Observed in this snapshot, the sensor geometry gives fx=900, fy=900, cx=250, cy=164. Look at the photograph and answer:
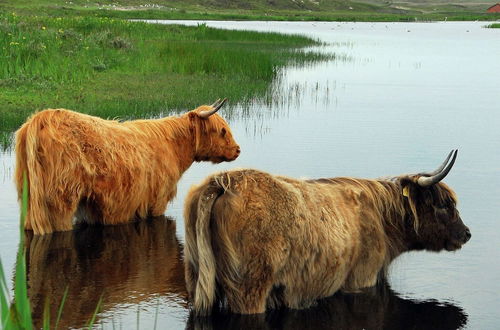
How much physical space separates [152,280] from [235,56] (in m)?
16.6

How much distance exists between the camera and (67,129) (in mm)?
7566

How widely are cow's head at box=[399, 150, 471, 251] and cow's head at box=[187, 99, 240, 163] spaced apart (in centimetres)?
268

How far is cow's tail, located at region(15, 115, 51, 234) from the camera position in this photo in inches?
289

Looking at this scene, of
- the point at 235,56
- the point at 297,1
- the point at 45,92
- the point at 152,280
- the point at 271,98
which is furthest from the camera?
the point at 297,1

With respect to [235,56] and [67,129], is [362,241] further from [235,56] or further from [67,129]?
[235,56]

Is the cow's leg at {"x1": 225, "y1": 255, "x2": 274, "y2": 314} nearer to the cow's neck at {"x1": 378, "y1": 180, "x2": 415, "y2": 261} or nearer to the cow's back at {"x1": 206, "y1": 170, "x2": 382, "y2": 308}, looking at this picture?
the cow's back at {"x1": 206, "y1": 170, "x2": 382, "y2": 308}

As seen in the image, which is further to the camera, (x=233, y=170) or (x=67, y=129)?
(x=67, y=129)

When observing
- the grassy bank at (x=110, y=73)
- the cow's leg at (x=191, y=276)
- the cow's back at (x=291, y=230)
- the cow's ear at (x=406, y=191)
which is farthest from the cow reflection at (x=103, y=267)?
the grassy bank at (x=110, y=73)

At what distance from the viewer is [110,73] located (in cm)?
1917

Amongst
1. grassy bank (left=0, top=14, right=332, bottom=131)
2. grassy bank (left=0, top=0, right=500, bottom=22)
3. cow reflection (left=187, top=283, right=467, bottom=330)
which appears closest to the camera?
cow reflection (left=187, top=283, right=467, bottom=330)

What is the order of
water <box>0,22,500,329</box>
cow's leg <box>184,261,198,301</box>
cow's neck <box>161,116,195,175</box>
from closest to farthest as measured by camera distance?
cow's leg <box>184,261,198,301</box>, water <box>0,22,500,329</box>, cow's neck <box>161,116,195,175</box>

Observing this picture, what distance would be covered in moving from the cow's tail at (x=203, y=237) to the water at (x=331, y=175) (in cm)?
29

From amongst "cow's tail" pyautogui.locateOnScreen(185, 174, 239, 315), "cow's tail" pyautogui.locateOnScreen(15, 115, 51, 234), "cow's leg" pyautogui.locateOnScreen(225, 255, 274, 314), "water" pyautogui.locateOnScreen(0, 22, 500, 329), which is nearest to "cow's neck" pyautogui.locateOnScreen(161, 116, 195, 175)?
"water" pyautogui.locateOnScreen(0, 22, 500, 329)

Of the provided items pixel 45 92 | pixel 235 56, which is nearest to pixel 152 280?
pixel 45 92
